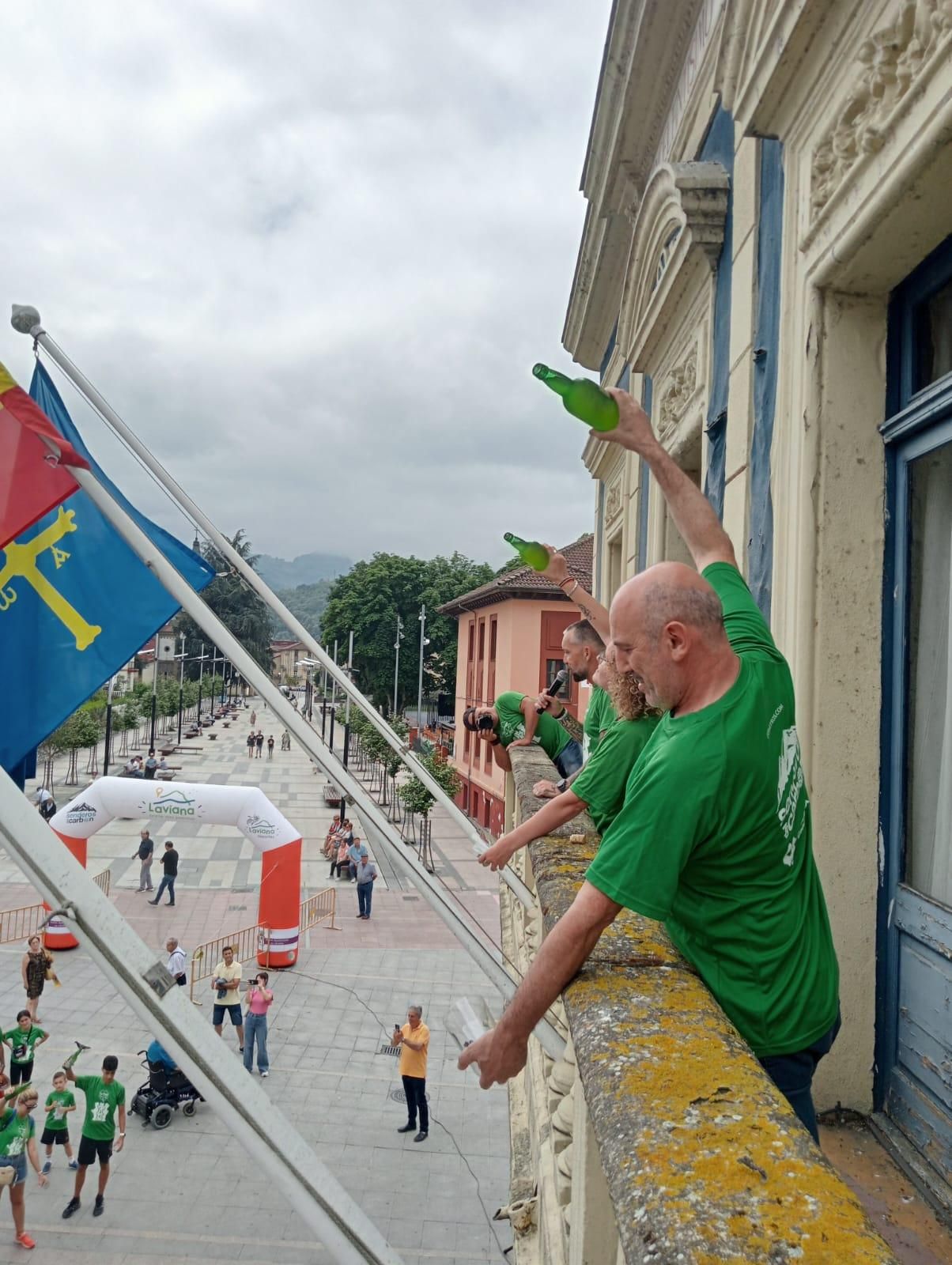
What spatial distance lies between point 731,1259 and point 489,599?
36.2 metres

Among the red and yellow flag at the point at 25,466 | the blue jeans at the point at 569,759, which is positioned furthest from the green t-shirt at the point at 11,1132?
the red and yellow flag at the point at 25,466

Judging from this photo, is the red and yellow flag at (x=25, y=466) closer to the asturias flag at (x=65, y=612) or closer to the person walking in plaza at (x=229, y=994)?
the asturias flag at (x=65, y=612)

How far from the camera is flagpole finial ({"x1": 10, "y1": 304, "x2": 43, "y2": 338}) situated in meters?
4.34

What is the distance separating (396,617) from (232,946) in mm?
44925

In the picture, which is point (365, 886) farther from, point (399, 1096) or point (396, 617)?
point (396, 617)

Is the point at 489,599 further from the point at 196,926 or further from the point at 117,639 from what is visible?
the point at 117,639

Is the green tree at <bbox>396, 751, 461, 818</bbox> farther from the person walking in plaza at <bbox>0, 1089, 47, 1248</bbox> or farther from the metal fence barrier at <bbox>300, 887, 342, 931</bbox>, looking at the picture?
the person walking in plaza at <bbox>0, 1089, 47, 1248</bbox>

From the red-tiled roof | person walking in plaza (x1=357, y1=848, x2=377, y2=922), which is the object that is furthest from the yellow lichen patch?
the red-tiled roof

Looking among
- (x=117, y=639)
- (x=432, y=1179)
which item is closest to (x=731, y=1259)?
(x=117, y=639)

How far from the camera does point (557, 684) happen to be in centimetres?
581

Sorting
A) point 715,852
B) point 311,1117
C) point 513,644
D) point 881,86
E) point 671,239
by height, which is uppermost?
point 671,239

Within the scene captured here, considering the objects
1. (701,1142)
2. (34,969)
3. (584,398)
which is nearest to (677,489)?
(584,398)

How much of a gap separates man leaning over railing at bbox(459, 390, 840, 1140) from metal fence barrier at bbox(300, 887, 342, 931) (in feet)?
68.6

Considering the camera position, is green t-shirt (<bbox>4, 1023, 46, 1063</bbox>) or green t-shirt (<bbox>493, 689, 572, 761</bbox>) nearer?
green t-shirt (<bbox>493, 689, 572, 761</bbox>)
